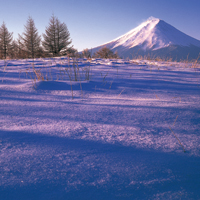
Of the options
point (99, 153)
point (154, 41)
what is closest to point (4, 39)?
point (99, 153)

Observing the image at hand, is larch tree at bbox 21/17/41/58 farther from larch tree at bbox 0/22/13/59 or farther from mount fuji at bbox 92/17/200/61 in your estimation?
mount fuji at bbox 92/17/200/61

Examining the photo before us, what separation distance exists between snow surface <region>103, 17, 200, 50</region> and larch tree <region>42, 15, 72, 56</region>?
4371 centimetres

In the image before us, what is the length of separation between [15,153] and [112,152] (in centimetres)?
40

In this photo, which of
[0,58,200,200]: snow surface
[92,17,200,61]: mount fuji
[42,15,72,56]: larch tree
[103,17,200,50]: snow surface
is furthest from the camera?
[103,17,200,50]: snow surface

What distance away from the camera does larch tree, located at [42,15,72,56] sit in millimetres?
25141

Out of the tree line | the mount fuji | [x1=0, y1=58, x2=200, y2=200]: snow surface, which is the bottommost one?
[x1=0, y1=58, x2=200, y2=200]: snow surface

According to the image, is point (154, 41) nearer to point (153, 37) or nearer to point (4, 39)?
point (153, 37)

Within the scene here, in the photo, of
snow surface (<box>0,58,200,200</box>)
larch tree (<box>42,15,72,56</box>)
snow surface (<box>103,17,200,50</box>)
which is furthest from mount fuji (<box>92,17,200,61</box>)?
snow surface (<box>0,58,200,200</box>)

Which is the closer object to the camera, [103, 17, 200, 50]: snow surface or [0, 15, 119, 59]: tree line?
[0, 15, 119, 59]: tree line

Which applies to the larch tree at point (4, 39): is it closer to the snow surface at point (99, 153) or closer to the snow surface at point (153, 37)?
the snow surface at point (99, 153)

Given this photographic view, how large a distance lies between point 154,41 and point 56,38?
5186 cm

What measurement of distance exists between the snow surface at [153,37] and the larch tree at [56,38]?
1721 inches

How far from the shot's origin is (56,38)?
25641 mm

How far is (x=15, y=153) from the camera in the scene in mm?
610
